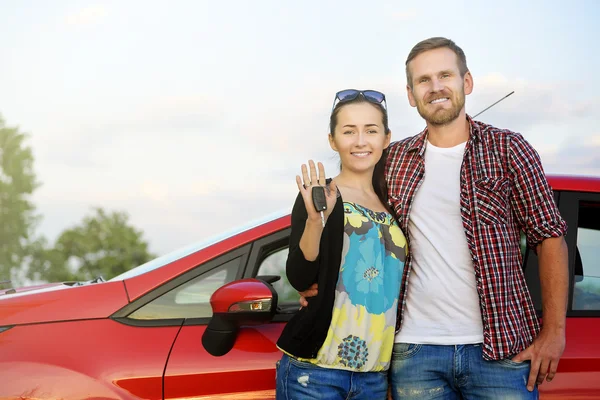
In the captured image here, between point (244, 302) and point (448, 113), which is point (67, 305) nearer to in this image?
point (244, 302)

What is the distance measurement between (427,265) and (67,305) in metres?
1.51

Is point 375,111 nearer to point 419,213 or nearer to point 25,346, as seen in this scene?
point 419,213

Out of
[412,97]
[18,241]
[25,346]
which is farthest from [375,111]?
[18,241]

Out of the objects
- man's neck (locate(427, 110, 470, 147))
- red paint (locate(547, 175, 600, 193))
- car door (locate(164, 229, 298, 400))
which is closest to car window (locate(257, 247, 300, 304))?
car door (locate(164, 229, 298, 400))

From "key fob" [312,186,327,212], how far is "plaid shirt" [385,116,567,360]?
0.46 m

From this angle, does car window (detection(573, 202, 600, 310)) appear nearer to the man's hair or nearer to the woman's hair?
the man's hair

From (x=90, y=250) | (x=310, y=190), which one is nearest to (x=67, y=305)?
(x=310, y=190)

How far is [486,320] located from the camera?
2145mm

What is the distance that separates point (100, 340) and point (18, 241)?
121 feet

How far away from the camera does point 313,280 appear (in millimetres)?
2018

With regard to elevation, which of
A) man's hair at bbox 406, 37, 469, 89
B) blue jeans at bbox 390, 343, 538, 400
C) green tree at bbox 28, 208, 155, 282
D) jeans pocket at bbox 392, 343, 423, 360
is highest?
man's hair at bbox 406, 37, 469, 89

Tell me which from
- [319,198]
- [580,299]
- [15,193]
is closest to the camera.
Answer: [319,198]

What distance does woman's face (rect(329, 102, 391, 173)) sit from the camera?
7.45ft

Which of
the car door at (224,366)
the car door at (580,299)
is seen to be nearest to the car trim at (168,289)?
the car door at (224,366)
